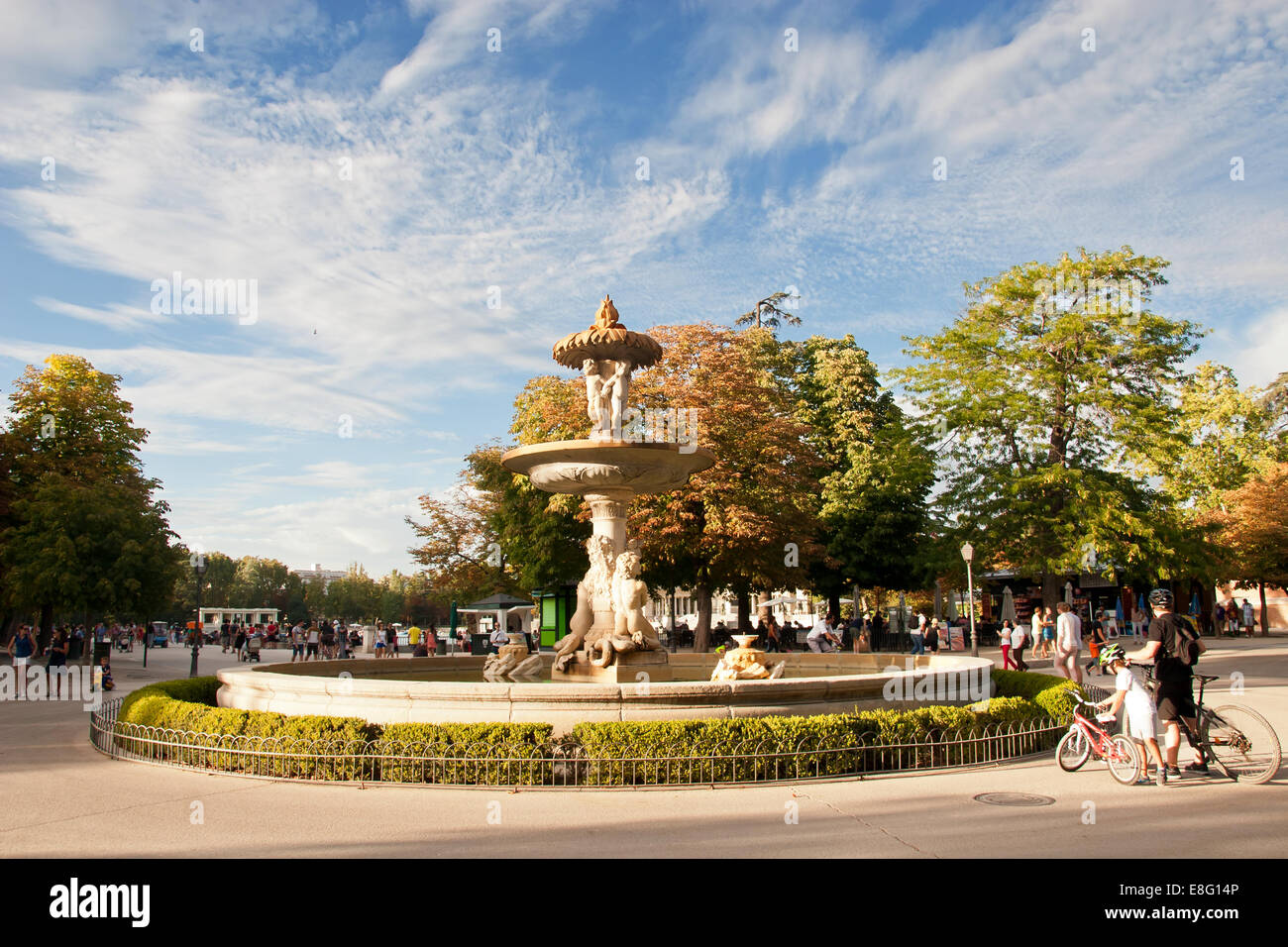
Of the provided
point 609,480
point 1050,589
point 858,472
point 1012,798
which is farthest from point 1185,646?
point 858,472

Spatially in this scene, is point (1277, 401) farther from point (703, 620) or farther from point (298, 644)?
point (298, 644)

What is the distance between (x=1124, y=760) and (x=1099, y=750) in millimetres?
283

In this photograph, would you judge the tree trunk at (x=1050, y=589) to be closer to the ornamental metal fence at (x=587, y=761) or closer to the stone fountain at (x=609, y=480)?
the stone fountain at (x=609, y=480)

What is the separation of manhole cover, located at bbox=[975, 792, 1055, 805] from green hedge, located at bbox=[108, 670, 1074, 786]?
1267 mm

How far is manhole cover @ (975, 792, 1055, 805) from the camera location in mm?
7633

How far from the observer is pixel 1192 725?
845 centimetres

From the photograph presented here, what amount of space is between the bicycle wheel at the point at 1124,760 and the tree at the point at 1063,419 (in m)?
19.3

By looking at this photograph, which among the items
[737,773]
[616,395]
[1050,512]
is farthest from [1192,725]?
[1050,512]

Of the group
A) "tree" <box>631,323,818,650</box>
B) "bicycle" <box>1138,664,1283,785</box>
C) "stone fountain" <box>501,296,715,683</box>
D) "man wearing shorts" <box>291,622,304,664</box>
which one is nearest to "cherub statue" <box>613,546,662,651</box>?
"stone fountain" <box>501,296,715,683</box>

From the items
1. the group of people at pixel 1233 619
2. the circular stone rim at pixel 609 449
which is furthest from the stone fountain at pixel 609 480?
the group of people at pixel 1233 619

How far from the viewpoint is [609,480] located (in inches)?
531

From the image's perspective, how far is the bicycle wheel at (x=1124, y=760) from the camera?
8.30 meters
